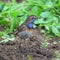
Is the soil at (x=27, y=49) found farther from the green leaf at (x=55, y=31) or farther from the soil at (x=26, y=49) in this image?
the green leaf at (x=55, y=31)

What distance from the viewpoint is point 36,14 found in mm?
7621

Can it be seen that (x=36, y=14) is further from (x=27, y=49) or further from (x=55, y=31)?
(x=27, y=49)

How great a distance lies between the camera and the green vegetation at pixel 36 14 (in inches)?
282

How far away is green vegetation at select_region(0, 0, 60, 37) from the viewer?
715 cm

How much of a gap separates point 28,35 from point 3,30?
689mm

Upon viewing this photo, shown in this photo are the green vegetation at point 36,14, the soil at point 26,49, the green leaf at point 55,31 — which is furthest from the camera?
the green vegetation at point 36,14

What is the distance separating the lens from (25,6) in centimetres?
806

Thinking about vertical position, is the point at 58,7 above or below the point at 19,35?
above

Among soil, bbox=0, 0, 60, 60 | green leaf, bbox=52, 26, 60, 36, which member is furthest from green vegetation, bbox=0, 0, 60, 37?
soil, bbox=0, 0, 60, 60

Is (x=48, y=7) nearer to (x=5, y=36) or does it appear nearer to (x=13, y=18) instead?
(x=13, y=18)

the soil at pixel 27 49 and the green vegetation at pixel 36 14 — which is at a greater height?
the green vegetation at pixel 36 14

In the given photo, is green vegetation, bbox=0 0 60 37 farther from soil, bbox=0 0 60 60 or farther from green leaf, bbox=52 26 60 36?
soil, bbox=0 0 60 60

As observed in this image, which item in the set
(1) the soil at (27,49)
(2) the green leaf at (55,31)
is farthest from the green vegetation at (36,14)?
(1) the soil at (27,49)

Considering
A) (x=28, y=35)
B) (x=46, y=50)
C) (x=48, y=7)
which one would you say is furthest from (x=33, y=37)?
(x=48, y=7)
